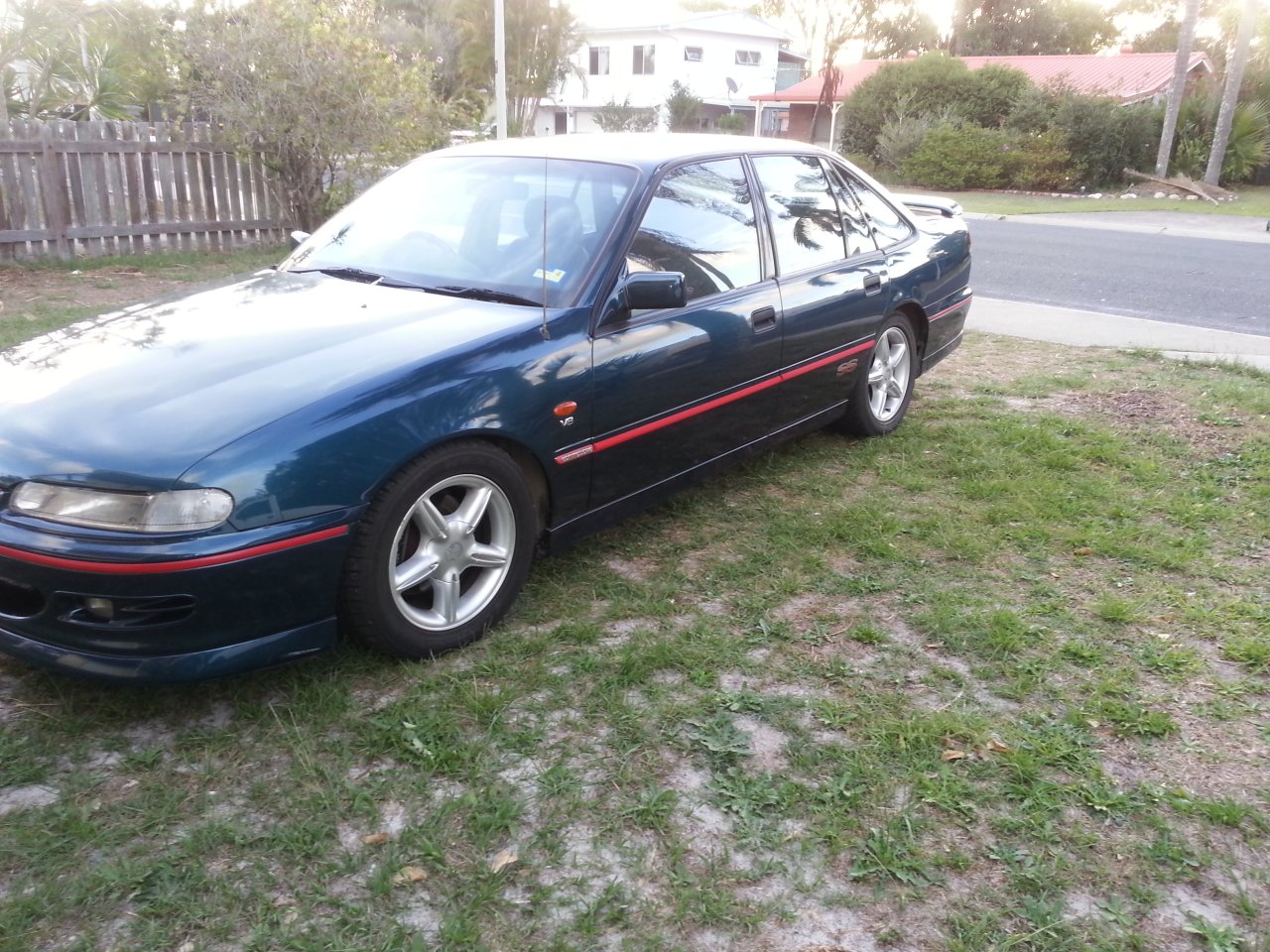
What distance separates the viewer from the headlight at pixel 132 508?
2.70m

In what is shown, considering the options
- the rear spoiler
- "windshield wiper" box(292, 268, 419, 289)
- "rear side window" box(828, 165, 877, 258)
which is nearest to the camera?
"windshield wiper" box(292, 268, 419, 289)

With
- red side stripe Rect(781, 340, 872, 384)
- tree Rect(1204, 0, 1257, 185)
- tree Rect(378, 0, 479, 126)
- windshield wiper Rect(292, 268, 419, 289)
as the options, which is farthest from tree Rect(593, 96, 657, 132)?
windshield wiper Rect(292, 268, 419, 289)

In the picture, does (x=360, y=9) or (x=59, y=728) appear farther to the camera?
(x=360, y=9)

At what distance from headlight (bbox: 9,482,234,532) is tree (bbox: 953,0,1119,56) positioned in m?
54.3

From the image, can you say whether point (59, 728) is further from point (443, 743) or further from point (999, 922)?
point (999, 922)

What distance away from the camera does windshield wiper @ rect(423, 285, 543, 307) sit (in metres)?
3.69

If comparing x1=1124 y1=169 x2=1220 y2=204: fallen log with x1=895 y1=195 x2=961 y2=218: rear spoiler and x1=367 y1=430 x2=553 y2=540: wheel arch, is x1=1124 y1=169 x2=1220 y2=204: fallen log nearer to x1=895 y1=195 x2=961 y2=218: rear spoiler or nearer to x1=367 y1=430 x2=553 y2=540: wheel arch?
x1=895 y1=195 x2=961 y2=218: rear spoiler

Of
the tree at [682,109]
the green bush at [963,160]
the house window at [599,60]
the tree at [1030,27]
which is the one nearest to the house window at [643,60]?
the house window at [599,60]

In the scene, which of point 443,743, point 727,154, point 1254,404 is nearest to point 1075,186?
point 1254,404

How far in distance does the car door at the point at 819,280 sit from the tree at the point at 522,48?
33.2 metres

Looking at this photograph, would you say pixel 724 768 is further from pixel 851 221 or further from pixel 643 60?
pixel 643 60

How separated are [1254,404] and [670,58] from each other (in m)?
45.7

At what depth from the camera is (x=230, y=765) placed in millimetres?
2826

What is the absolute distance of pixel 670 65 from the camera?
47.9 m
